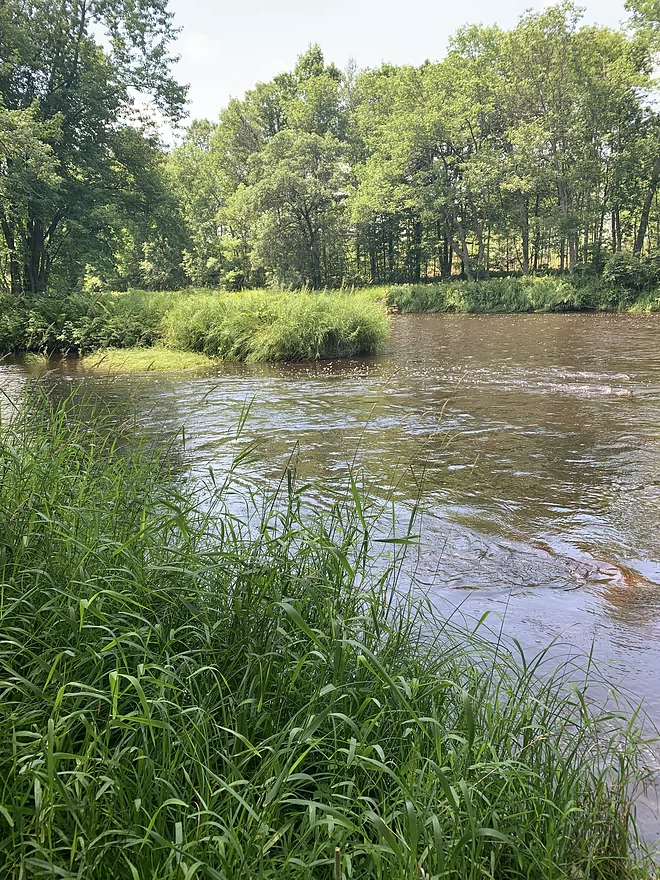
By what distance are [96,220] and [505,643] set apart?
74.1 feet

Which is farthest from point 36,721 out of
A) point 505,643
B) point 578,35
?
point 578,35

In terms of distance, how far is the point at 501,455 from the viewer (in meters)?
6.82

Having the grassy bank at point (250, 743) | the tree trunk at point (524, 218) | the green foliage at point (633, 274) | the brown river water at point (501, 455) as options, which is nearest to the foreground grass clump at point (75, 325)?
the brown river water at point (501, 455)

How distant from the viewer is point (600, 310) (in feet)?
85.8

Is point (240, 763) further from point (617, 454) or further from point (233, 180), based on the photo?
point (233, 180)

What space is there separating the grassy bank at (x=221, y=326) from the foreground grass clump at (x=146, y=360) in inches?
19.4

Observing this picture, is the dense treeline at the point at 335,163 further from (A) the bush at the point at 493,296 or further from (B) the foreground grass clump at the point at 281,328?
(B) the foreground grass clump at the point at 281,328

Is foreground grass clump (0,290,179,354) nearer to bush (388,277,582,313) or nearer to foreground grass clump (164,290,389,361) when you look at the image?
foreground grass clump (164,290,389,361)

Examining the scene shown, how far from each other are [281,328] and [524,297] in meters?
18.4

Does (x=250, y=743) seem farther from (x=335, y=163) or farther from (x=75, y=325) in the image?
(x=335, y=163)

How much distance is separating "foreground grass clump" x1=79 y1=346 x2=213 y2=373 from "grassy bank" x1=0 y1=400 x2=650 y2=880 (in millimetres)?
→ 11130

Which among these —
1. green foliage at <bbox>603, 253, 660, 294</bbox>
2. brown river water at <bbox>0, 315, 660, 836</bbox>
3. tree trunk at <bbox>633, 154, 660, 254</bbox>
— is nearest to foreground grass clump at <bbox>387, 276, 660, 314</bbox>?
green foliage at <bbox>603, 253, 660, 294</bbox>

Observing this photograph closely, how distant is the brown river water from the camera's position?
361 centimetres

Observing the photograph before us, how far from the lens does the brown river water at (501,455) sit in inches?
142
